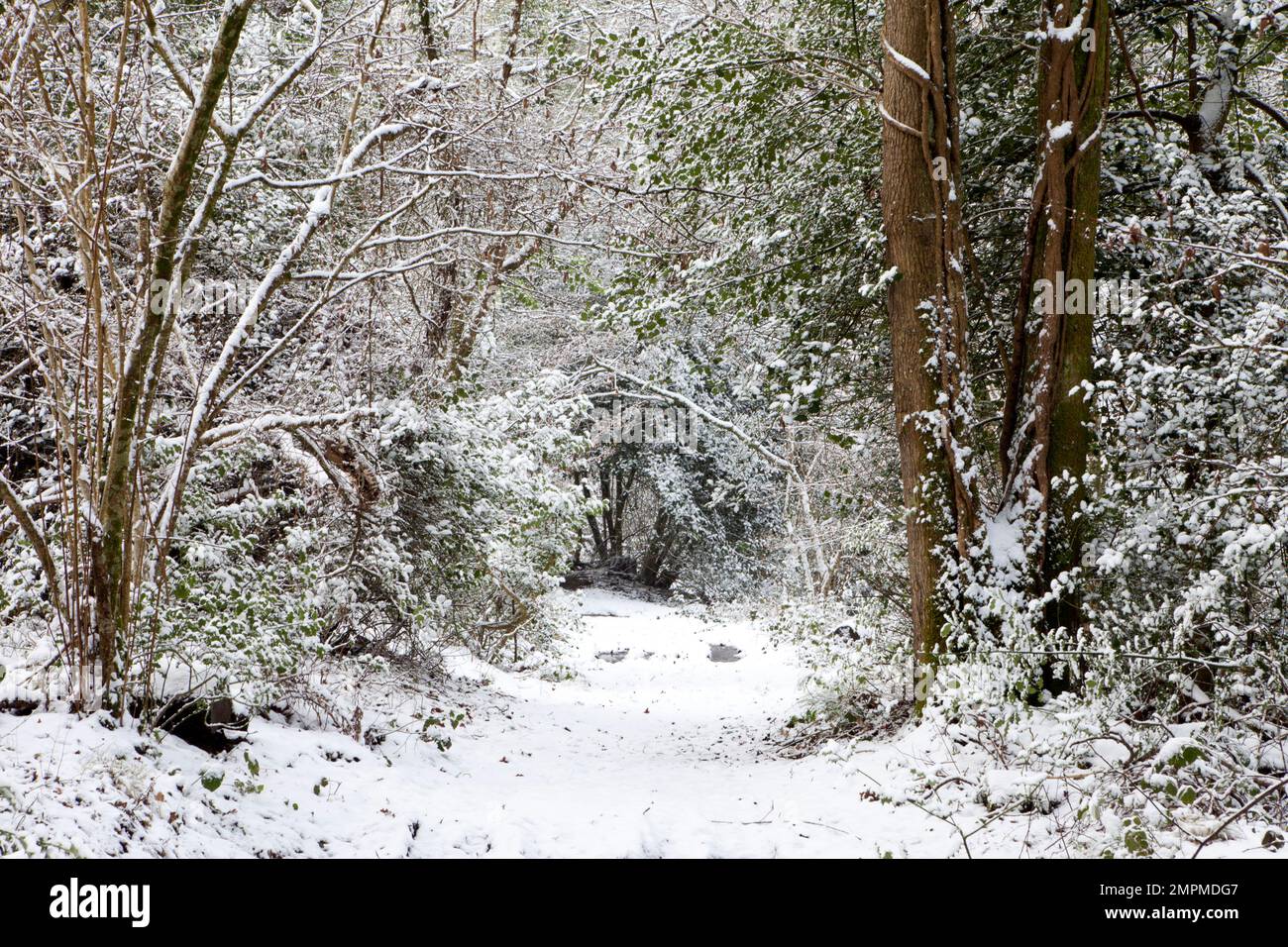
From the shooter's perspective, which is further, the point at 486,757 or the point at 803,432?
the point at 803,432

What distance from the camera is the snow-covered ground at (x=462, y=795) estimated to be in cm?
327

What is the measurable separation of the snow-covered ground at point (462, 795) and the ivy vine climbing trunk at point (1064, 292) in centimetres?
146

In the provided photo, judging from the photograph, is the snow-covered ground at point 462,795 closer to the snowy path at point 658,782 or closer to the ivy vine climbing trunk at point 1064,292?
the snowy path at point 658,782

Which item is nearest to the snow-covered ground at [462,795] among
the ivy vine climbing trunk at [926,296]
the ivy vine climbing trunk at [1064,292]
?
the ivy vine climbing trunk at [926,296]

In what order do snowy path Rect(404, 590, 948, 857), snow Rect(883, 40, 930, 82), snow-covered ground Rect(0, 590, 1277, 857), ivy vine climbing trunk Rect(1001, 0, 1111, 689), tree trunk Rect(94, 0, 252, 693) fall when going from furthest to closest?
snow Rect(883, 40, 930, 82) → ivy vine climbing trunk Rect(1001, 0, 1111, 689) → snowy path Rect(404, 590, 948, 857) → tree trunk Rect(94, 0, 252, 693) → snow-covered ground Rect(0, 590, 1277, 857)

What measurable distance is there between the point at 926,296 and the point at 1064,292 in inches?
31.4

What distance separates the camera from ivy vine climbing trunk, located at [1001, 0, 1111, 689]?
201 inches

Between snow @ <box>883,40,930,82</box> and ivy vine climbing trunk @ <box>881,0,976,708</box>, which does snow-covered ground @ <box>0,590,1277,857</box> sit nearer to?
ivy vine climbing trunk @ <box>881,0,976,708</box>

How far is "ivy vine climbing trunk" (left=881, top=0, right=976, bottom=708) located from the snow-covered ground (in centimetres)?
116

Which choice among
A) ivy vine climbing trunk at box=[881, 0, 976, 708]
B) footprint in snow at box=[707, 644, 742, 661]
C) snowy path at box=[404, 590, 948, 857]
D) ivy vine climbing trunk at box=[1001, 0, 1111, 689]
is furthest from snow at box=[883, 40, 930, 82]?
footprint in snow at box=[707, 644, 742, 661]
